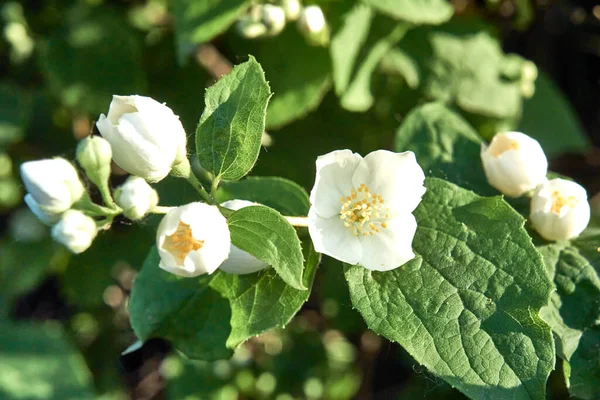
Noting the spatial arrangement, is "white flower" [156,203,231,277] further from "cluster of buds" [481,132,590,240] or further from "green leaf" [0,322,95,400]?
"green leaf" [0,322,95,400]

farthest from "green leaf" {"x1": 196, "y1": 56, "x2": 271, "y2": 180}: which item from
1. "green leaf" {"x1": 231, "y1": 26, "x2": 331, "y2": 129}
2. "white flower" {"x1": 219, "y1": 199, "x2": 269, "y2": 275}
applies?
"green leaf" {"x1": 231, "y1": 26, "x2": 331, "y2": 129}

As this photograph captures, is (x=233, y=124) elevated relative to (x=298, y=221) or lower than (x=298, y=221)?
elevated

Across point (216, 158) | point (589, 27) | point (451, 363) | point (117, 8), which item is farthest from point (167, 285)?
point (589, 27)

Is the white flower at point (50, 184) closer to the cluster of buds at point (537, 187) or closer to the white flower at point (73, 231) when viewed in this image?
the white flower at point (73, 231)

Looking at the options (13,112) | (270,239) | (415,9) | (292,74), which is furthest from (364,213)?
(13,112)

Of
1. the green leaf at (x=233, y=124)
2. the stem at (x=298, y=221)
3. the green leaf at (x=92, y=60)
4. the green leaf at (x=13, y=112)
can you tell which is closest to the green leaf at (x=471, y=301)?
the stem at (x=298, y=221)

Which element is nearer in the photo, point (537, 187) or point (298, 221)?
point (298, 221)

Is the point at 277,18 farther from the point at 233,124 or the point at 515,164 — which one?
the point at 515,164

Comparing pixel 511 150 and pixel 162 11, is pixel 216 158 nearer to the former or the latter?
pixel 511 150
